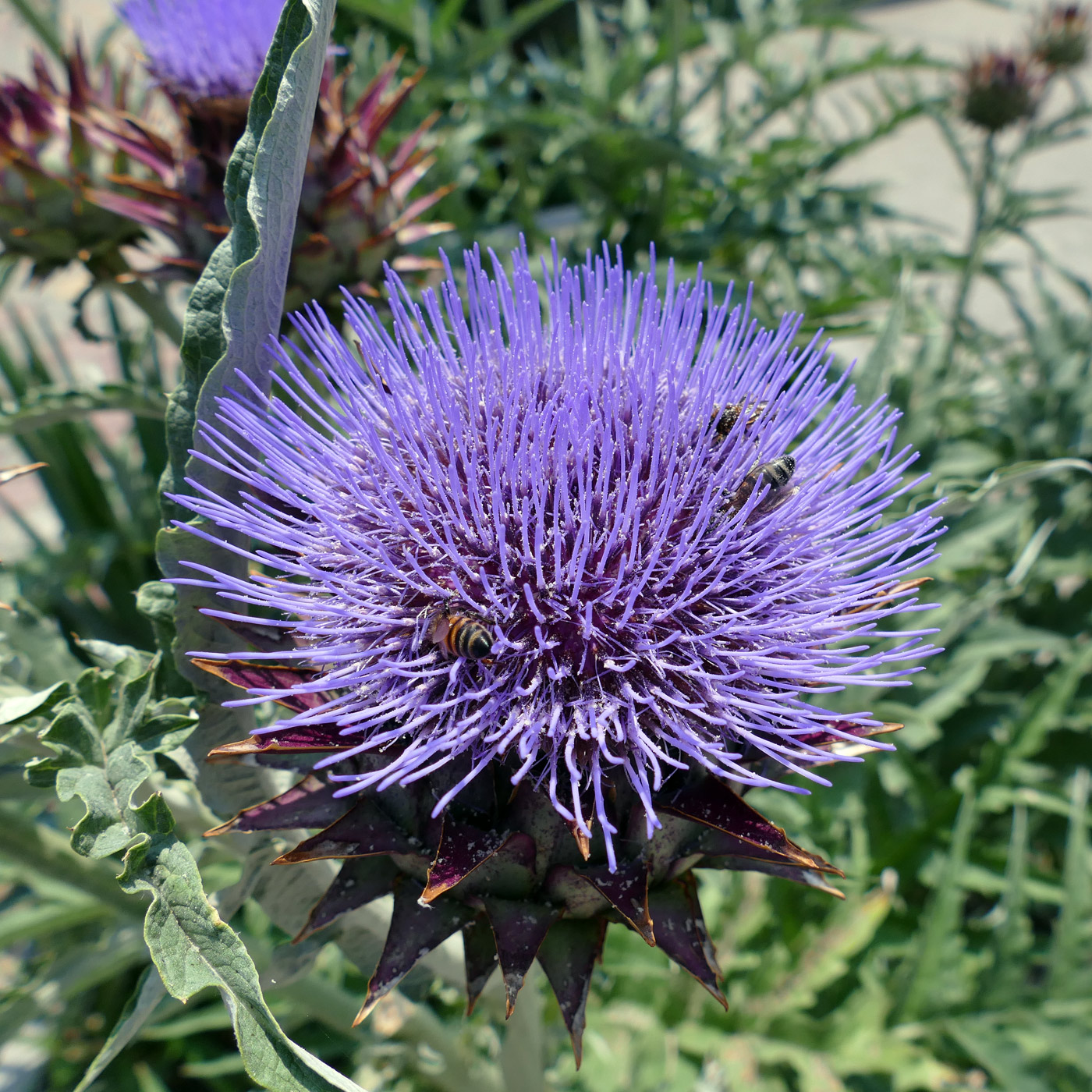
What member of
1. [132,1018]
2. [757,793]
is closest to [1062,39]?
[757,793]

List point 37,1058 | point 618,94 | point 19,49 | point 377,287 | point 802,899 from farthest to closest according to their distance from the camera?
point 19,49
point 618,94
point 802,899
point 37,1058
point 377,287

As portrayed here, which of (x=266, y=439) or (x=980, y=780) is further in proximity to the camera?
(x=980, y=780)

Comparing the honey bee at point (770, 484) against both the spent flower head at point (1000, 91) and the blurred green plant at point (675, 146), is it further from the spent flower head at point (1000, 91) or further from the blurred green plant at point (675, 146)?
the spent flower head at point (1000, 91)

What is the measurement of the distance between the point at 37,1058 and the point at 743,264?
6.48 ft

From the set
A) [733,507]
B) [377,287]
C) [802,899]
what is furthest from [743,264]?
[733,507]

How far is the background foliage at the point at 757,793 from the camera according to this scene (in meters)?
0.94

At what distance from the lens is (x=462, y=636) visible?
67 centimetres

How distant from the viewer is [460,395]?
0.84 m

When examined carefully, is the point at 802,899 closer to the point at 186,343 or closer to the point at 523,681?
the point at 523,681

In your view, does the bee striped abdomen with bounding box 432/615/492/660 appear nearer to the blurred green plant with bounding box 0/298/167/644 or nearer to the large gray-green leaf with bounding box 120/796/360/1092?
the large gray-green leaf with bounding box 120/796/360/1092

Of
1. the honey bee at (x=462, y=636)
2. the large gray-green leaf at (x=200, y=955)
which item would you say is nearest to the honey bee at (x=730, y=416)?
the honey bee at (x=462, y=636)

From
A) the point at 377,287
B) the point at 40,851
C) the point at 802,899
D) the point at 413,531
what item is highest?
the point at 377,287

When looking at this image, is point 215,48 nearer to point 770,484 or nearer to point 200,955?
point 770,484

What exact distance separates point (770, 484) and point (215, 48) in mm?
954
